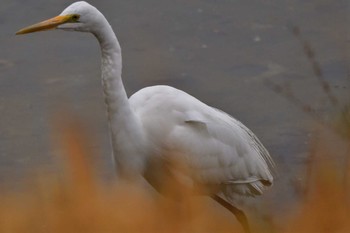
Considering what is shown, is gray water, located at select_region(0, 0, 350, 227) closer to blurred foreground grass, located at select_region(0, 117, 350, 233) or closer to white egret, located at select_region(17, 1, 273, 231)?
white egret, located at select_region(17, 1, 273, 231)

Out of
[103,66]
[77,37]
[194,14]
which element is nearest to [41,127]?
[77,37]

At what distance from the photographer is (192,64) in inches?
351

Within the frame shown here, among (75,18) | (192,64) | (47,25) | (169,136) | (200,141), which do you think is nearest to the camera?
(47,25)

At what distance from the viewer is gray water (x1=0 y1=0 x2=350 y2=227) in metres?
7.80

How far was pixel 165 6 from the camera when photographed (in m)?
9.77

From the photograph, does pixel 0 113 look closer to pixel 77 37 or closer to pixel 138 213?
pixel 77 37

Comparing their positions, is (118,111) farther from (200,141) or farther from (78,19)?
(200,141)

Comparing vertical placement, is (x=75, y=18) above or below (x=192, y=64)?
above

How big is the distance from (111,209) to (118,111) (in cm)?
255

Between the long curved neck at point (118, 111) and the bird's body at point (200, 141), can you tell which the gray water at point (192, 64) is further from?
the long curved neck at point (118, 111)

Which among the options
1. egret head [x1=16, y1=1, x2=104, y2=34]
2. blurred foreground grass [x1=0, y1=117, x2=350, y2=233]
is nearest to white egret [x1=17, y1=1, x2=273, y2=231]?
egret head [x1=16, y1=1, x2=104, y2=34]

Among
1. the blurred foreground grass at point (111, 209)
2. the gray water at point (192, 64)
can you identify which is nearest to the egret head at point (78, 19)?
the gray water at point (192, 64)

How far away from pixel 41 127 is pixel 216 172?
2.32 metres

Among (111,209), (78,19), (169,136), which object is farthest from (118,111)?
(111,209)
